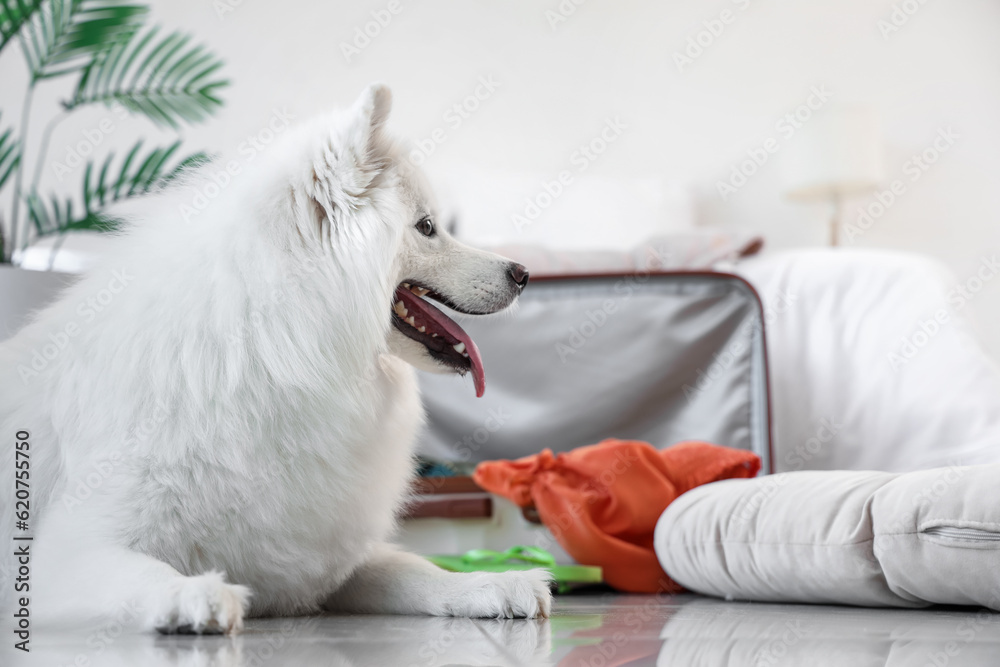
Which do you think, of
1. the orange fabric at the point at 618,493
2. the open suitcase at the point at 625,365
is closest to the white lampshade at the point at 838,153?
the open suitcase at the point at 625,365

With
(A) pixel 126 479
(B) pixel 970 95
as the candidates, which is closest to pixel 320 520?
(A) pixel 126 479

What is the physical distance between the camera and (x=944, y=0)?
495cm

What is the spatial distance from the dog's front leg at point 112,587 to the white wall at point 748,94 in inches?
151

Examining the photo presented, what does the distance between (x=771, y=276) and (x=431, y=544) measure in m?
1.33

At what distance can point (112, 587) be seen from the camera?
0.91 meters

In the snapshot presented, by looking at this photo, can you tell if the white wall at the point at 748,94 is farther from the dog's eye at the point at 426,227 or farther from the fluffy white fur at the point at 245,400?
the fluffy white fur at the point at 245,400

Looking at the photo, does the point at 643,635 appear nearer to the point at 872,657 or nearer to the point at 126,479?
the point at 872,657

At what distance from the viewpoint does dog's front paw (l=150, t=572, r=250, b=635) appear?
0.87 m

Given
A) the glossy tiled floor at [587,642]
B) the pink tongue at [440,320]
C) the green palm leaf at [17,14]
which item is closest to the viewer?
the glossy tiled floor at [587,642]

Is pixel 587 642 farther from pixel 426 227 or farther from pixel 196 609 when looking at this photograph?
pixel 426 227

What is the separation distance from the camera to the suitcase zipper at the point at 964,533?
3.37 ft

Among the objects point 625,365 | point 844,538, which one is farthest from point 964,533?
point 625,365

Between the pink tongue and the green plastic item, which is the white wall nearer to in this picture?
the green plastic item

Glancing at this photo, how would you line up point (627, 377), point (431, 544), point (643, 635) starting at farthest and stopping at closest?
point (627, 377) → point (431, 544) → point (643, 635)
